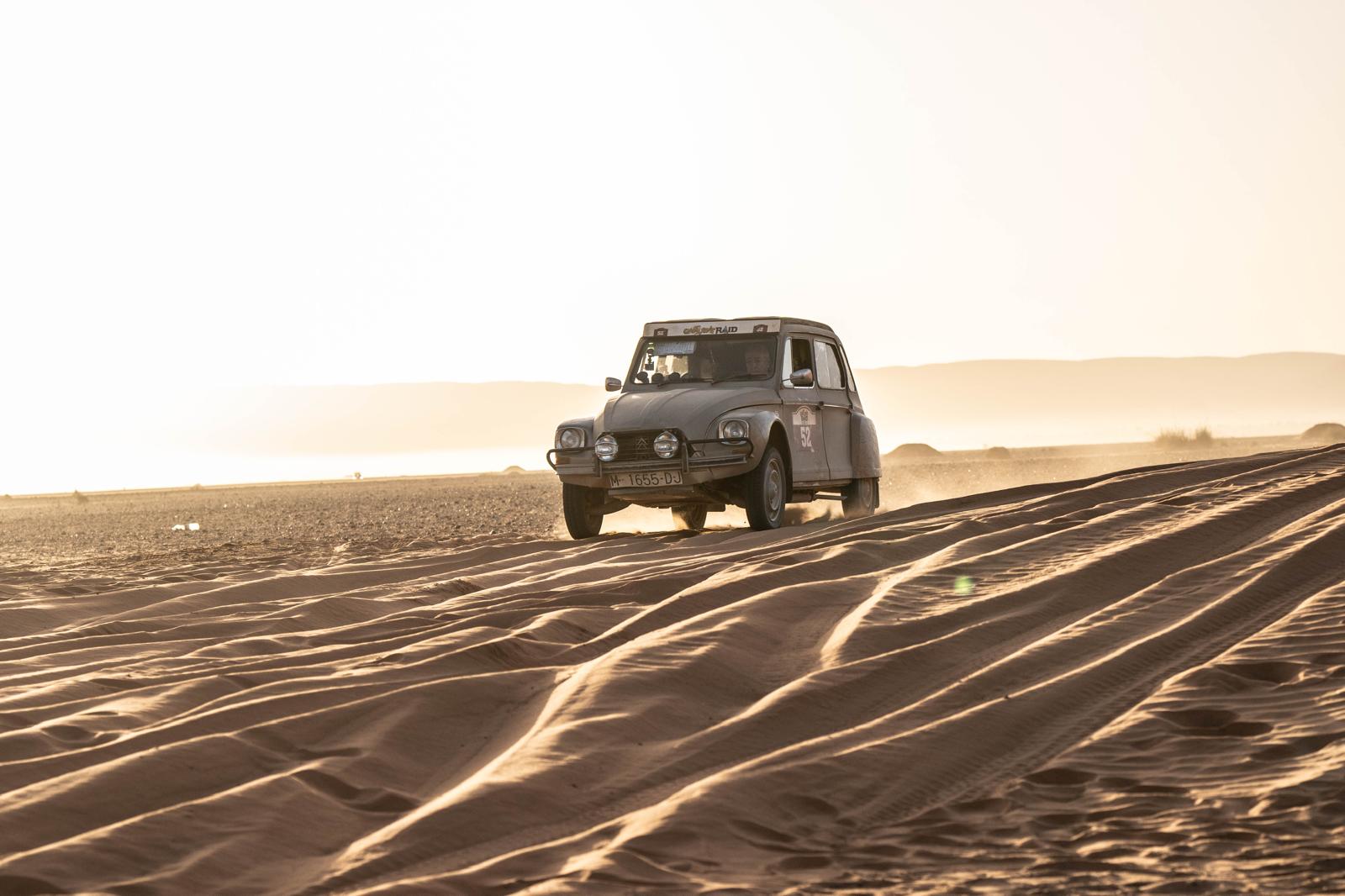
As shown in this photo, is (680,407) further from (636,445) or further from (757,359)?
(757,359)

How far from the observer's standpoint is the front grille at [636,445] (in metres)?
12.7

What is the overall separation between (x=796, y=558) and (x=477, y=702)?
11.9 ft

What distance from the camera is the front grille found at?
1269cm

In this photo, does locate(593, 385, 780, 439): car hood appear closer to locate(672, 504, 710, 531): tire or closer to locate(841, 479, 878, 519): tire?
locate(672, 504, 710, 531): tire

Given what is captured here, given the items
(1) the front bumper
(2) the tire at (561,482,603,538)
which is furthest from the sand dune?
(2) the tire at (561,482,603,538)

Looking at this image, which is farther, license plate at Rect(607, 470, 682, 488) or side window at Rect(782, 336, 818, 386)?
side window at Rect(782, 336, 818, 386)

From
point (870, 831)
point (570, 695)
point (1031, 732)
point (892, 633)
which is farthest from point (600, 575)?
point (870, 831)

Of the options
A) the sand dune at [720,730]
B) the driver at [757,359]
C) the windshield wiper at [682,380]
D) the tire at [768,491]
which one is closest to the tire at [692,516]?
the windshield wiper at [682,380]

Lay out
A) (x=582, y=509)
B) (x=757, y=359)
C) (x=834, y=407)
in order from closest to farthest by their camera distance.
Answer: (x=582, y=509), (x=757, y=359), (x=834, y=407)

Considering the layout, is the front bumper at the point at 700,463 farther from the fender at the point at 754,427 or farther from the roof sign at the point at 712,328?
the roof sign at the point at 712,328

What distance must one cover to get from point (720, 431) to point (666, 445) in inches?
17.9

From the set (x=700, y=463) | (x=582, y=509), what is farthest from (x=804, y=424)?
(x=582, y=509)

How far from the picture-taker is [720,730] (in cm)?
503

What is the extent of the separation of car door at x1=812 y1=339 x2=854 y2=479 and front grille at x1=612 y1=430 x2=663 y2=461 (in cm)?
207
